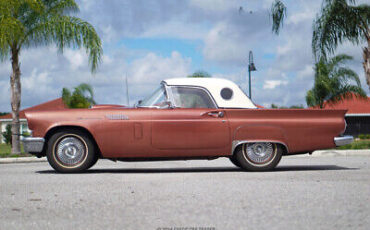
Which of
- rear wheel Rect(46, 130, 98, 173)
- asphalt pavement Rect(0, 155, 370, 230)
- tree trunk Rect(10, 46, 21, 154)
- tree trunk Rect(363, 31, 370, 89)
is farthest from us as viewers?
tree trunk Rect(363, 31, 370, 89)

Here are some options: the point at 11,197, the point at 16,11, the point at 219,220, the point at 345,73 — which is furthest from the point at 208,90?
the point at 345,73

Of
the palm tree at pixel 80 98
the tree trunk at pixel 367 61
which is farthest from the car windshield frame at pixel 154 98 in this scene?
the palm tree at pixel 80 98

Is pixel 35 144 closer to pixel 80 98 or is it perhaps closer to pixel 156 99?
pixel 156 99

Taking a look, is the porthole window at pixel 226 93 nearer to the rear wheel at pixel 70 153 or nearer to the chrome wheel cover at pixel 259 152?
the chrome wheel cover at pixel 259 152

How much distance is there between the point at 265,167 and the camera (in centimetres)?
884

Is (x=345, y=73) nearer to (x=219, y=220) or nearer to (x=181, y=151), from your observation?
(x=181, y=151)

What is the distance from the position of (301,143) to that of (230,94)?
1554 millimetres

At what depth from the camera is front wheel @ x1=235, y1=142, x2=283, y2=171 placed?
880 centimetres

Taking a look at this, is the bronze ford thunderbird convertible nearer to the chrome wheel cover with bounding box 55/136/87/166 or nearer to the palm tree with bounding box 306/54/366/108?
the chrome wheel cover with bounding box 55/136/87/166

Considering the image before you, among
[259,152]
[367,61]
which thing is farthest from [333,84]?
[259,152]

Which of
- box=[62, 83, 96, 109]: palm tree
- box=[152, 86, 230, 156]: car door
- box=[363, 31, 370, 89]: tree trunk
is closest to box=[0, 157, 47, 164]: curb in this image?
box=[152, 86, 230, 156]: car door

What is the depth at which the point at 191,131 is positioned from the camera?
28.4 ft

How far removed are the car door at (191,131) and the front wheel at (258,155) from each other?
324mm

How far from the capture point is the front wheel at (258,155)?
347 inches
